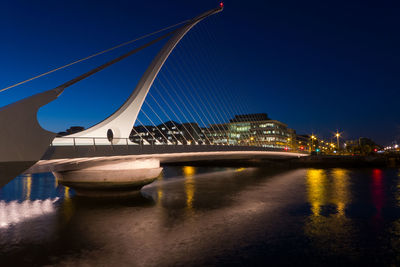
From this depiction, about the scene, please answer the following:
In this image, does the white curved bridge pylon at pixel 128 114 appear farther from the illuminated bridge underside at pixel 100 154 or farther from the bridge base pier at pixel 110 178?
the bridge base pier at pixel 110 178

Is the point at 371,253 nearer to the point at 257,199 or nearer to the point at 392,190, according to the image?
the point at 257,199

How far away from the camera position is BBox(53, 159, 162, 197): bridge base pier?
1880 cm

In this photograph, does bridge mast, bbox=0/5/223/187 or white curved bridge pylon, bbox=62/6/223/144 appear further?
white curved bridge pylon, bbox=62/6/223/144

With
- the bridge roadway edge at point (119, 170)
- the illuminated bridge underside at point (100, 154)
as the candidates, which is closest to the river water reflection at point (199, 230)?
the bridge roadway edge at point (119, 170)

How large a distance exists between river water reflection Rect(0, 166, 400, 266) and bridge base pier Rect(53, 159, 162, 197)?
88cm

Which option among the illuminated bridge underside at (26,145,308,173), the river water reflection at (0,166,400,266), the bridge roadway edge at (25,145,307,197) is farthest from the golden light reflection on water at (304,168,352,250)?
the bridge roadway edge at (25,145,307,197)

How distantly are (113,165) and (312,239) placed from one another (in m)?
12.1

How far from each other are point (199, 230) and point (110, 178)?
8.48m

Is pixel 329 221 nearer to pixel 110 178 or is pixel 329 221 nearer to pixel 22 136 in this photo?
pixel 110 178

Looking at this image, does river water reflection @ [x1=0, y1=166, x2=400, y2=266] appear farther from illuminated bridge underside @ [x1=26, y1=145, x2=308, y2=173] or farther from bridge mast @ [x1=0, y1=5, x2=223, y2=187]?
bridge mast @ [x1=0, y1=5, x2=223, y2=187]

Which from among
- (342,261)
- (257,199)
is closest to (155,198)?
(257,199)

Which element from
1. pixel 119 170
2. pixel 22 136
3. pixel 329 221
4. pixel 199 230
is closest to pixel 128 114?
pixel 119 170

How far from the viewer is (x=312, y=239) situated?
1107 centimetres

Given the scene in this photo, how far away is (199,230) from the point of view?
1245cm
